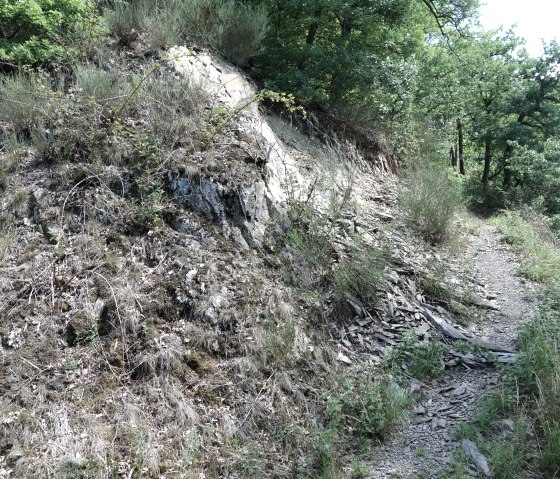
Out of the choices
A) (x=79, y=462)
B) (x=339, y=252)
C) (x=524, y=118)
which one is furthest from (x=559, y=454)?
(x=524, y=118)

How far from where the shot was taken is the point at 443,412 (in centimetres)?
355

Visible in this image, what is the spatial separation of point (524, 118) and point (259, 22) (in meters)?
14.6

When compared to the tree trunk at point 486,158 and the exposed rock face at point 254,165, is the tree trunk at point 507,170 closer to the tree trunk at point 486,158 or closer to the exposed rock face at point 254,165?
the tree trunk at point 486,158

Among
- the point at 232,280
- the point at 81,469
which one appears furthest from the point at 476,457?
the point at 81,469

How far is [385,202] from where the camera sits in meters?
7.35

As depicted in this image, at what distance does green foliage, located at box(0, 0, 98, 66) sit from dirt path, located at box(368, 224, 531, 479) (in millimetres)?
5965

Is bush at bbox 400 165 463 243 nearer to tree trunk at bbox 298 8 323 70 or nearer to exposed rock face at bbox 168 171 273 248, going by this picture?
tree trunk at bbox 298 8 323 70

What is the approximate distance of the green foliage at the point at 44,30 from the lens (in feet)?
17.1

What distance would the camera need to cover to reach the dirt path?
10.1 feet

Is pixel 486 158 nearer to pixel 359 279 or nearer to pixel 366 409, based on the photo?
pixel 359 279

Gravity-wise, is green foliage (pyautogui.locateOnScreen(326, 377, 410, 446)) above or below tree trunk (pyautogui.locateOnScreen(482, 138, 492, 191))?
below

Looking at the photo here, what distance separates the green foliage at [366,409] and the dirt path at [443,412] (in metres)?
0.12

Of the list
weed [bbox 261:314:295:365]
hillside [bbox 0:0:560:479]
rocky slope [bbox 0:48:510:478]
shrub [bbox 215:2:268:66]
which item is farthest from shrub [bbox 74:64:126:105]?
weed [bbox 261:314:295:365]

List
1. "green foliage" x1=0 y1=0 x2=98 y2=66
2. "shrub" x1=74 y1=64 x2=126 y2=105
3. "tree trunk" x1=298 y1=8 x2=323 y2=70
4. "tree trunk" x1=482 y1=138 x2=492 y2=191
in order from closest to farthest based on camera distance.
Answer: "shrub" x1=74 y1=64 x2=126 y2=105 → "green foliage" x1=0 y1=0 x2=98 y2=66 → "tree trunk" x1=298 y1=8 x2=323 y2=70 → "tree trunk" x1=482 y1=138 x2=492 y2=191
